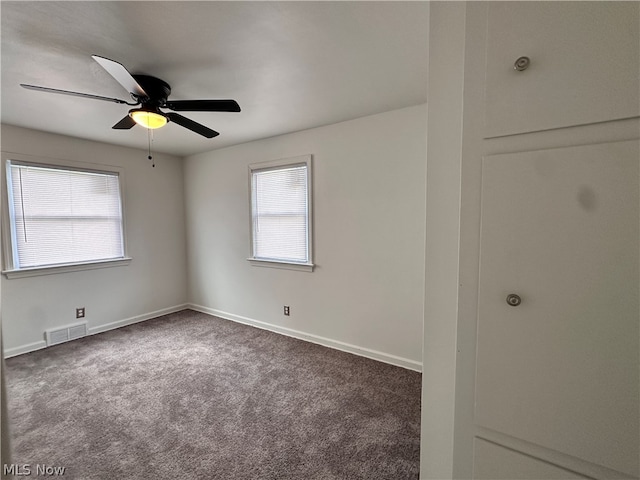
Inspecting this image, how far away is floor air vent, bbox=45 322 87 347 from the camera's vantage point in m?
3.31

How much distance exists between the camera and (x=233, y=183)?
4.01m

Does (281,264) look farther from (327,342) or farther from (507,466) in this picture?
(507,466)

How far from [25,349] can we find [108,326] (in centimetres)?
77

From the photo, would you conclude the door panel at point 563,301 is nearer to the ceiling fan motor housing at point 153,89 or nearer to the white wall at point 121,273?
the ceiling fan motor housing at point 153,89

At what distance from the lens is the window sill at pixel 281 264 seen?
3.39 meters

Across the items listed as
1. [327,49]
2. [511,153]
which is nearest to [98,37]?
[327,49]

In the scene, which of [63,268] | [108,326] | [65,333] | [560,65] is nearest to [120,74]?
[560,65]

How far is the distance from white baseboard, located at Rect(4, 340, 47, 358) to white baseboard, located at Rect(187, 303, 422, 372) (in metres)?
1.81

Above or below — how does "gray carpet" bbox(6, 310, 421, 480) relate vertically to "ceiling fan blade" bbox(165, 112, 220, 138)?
below

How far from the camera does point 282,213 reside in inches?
142

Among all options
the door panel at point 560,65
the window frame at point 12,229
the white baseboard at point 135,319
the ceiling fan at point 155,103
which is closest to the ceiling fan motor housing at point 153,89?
the ceiling fan at point 155,103

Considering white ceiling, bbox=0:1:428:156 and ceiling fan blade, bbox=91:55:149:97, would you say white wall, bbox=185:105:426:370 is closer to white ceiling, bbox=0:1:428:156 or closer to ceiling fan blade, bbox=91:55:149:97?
white ceiling, bbox=0:1:428:156

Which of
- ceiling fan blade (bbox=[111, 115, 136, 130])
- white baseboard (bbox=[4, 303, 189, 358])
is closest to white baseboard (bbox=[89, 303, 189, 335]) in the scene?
white baseboard (bbox=[4, 303, 189, 358])

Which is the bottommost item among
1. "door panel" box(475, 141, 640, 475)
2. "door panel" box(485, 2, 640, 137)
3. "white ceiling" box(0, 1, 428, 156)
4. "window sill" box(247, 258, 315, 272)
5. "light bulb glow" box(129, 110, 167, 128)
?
"window sill" box(247, 258, 315, 272)
